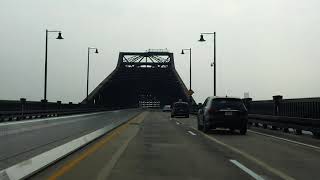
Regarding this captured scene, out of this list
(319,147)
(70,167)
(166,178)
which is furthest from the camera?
(319,147)

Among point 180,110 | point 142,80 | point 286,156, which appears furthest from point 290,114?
point 142,80

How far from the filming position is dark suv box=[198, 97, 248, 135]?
26344 mm

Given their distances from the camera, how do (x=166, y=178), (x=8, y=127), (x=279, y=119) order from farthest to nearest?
1. (x=279, y=119)
2. (x=166, y=178)
3. (x=8, y=127)

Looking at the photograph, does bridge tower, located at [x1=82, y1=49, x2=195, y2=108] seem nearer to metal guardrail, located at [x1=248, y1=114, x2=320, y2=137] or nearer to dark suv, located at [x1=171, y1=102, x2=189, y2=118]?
dark suv, located at [x1=171, y1=102, x2=189, y2=118]

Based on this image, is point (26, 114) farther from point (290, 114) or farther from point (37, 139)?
point (37, 139)

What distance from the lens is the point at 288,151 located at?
683 inches

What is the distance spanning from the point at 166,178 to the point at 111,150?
632 cm

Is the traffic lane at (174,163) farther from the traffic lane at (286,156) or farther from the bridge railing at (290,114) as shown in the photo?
the bridge railing at (290,114)

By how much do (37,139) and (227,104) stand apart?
588 inches

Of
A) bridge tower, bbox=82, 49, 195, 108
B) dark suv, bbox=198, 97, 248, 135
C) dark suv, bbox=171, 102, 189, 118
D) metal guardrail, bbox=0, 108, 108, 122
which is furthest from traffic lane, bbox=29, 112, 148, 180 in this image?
bridge tower, bbox=82, 49, 195, 108

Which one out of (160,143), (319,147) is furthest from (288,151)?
(160,143)

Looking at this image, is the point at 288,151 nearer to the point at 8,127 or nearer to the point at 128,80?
the point at 8,127

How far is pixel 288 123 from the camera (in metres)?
27.8

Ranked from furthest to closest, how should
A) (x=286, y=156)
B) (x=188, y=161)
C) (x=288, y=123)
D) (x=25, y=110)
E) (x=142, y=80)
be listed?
(x=142, y=80) < (x=25, y=110) < (x=288, y=123) < (x=286, y=156) < (x=188, y=161)
